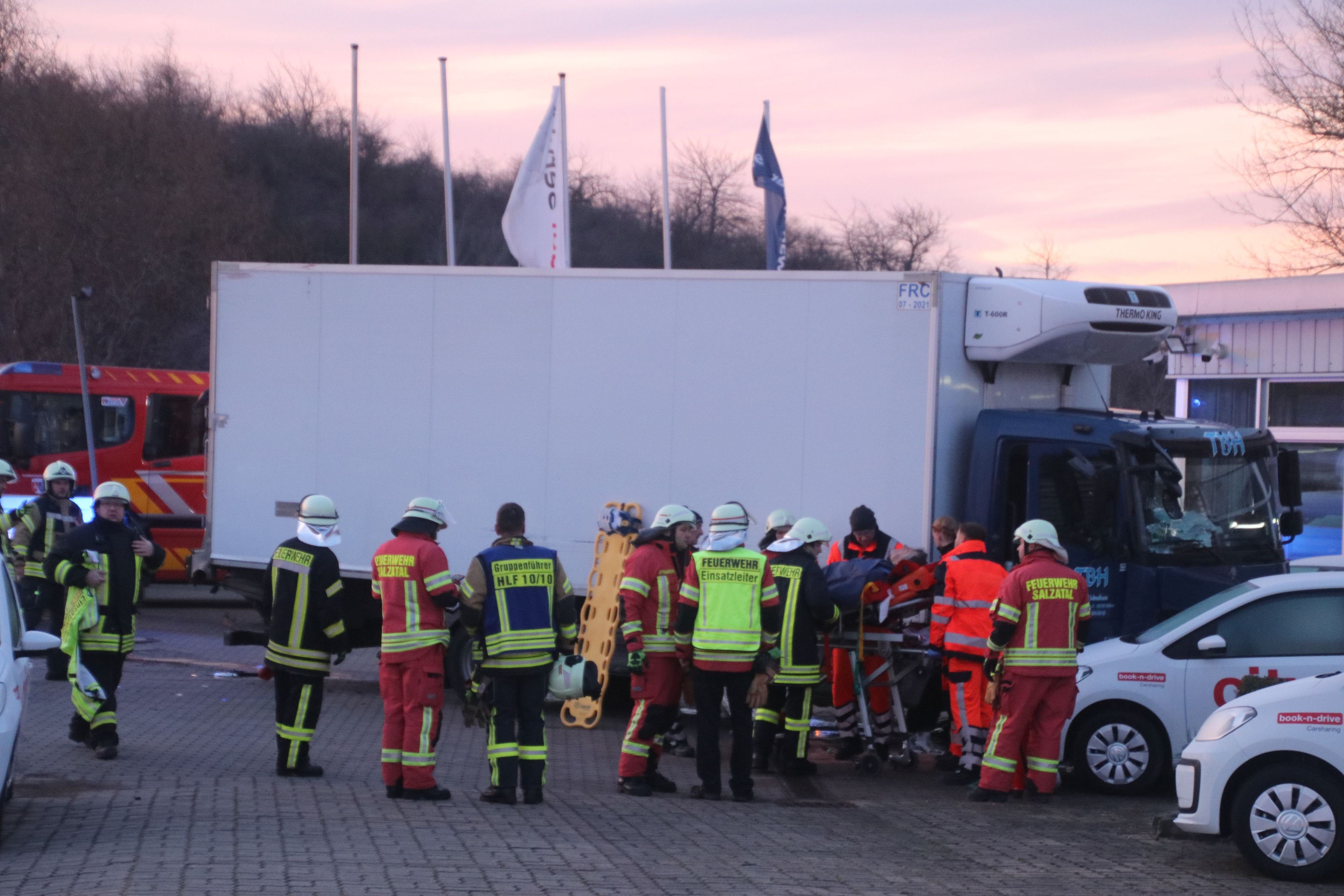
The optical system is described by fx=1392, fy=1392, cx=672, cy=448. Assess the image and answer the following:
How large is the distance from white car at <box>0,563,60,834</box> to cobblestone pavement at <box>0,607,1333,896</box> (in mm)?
422

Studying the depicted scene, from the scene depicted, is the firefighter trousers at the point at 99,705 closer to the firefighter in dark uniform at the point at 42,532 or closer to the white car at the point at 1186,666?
the firefighter in dark uniform at the point at 42,532

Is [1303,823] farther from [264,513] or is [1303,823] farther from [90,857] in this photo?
[264,513]

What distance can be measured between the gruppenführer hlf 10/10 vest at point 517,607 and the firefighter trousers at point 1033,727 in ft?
9.62

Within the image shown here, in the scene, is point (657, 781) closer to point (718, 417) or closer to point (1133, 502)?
point (718, 417)

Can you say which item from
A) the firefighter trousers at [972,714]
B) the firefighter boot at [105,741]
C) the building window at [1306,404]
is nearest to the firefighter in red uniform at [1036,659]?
the firefighter trousers at [972,714]

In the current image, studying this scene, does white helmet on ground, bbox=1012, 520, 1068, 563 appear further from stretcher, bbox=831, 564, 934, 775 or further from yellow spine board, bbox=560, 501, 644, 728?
yellow spine board, bbox=560, 501, 644, 728

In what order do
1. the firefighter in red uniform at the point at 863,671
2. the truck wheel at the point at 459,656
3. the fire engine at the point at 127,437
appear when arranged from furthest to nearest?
1. the fire engine at the point at 127,437
2. the truck wheel at the point at 459,656
3. the firefighter in red uniform at the point at 863,671

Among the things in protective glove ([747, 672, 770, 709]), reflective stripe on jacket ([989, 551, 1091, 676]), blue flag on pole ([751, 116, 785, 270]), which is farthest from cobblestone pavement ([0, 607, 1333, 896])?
blue flag on pole ([751, 116, 785, 270])

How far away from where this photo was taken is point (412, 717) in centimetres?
820

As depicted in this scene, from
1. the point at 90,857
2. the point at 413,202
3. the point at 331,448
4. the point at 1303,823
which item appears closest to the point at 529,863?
the point at 90,857

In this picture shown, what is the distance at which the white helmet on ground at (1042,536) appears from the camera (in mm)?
8891

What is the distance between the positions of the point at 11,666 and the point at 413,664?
89.1 inches

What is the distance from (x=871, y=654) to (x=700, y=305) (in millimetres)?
3115

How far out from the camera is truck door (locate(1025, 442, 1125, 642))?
1025 cm
